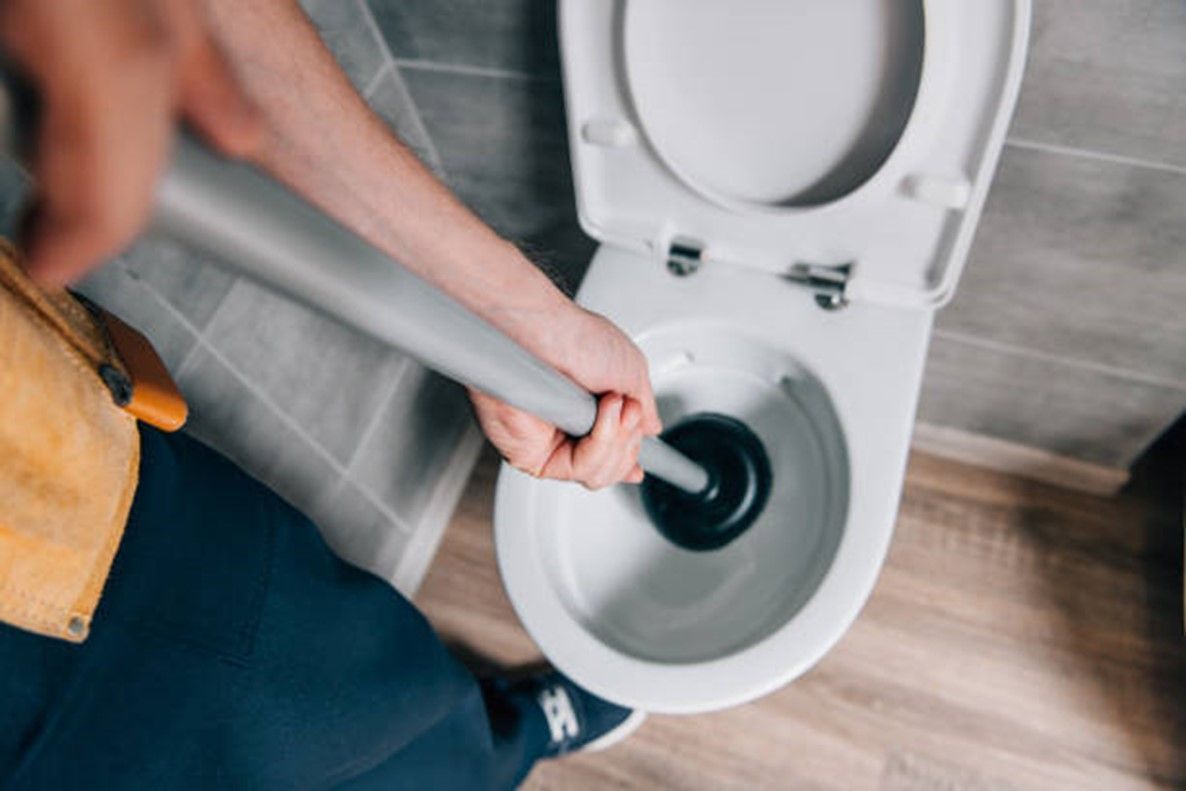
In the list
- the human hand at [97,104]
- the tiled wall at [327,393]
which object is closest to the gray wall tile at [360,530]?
the tiled wall at [327,393]

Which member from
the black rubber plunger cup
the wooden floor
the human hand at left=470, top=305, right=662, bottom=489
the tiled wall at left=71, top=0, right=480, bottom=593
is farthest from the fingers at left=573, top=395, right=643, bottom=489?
the wooden floor

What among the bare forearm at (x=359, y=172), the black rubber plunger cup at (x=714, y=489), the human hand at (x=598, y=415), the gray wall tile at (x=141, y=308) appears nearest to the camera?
the bare forearm at (x=359, y=172)

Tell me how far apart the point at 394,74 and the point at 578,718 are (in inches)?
30.7

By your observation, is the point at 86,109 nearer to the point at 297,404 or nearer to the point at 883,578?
the point at 297,404

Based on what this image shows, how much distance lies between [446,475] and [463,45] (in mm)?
628

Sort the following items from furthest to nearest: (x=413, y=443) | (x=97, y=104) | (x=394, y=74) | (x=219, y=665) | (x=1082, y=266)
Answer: (x=413, y=443) < (x=394, y=74) < (x=1082, y=266) < (x=219, y=665) < (x=97, y=104)

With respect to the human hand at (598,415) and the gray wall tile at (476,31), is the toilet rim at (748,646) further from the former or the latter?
the gray wall tile at (476,31)

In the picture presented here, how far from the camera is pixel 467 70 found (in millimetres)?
826

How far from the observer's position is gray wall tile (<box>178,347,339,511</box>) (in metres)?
0.74

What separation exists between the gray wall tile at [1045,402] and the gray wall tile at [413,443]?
25.7 inches

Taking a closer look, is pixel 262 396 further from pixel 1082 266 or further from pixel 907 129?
pixel 1082 266

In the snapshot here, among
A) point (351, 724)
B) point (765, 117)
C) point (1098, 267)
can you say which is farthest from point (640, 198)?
point (351, 724)

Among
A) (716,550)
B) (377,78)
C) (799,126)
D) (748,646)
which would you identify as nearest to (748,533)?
(716,550)

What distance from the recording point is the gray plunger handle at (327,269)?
0.21 meters
